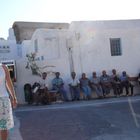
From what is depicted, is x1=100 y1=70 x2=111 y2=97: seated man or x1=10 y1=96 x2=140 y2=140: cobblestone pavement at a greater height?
x1=100 y1=70 x2=111 y2=97: seated man

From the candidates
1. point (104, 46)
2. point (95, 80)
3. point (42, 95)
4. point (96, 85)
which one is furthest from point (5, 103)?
point (104, 46)

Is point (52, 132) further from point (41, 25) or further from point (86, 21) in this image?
point (41, 25)

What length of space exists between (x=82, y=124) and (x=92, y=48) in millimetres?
9290

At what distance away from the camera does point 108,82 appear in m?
17.9

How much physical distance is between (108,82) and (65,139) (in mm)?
9830

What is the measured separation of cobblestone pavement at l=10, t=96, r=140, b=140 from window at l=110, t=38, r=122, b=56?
642cm

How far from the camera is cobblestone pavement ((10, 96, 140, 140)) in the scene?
28.1 ft

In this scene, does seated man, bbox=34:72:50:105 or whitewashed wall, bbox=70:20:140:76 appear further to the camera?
whitewashed wall, bbox=70:20:140:76

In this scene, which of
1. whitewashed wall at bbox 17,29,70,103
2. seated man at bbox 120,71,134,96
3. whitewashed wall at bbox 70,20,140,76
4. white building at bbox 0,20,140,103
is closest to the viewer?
whitewashed wall at bbox 17,29,70,103

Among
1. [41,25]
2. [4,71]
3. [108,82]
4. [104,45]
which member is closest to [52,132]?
[4,71]

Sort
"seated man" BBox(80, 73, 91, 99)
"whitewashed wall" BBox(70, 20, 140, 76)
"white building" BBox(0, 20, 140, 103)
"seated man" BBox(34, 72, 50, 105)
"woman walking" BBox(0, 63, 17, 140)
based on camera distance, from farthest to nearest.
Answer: "whitewashed wall" BBox(70, 20, 140, 76), "white building" BBox(0, 20, 140, 103), "seated man" BBox(80, 73, 91, 99), "seated man" BBox(34, 72, 50, 105), "woman walking" BBox(0, 63, 17, 140)

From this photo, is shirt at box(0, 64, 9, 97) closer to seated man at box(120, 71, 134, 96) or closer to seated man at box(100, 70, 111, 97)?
seated man at box(100, 70, 111, 97)

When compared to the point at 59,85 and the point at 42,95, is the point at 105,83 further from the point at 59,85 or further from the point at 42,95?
the point at 42,95

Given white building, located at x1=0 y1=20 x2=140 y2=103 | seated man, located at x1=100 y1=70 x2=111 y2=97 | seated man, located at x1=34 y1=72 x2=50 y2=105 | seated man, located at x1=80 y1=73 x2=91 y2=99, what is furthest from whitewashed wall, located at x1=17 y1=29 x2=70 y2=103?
seated man, located at x1=100 y1=70 x2=111 y2=97
